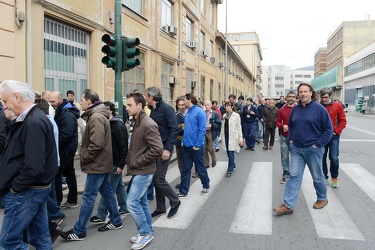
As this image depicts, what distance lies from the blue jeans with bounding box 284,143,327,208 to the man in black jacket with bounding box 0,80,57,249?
11.3ft

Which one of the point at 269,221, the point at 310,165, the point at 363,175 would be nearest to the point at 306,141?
the point at 310,165

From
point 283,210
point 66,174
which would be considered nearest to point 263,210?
point 283,210

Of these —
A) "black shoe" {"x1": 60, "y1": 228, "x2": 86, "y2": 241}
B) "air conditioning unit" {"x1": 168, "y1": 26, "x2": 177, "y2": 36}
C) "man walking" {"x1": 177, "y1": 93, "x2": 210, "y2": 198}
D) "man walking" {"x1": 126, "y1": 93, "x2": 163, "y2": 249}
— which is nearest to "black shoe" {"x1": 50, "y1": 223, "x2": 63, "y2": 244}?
"black shoe" {"x1": 60, "y1": 228, "x2": 86, "y2": 241}

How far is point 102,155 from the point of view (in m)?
4.14

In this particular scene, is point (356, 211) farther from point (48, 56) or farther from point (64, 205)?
point (48, 56)

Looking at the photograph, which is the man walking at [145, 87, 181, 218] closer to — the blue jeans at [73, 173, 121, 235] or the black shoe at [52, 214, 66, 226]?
the blue jeans at [73, 173, 121, 235]

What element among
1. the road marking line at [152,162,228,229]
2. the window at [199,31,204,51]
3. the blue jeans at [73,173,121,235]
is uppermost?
the window at [199,31,204,51]

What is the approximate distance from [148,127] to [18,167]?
152 cm

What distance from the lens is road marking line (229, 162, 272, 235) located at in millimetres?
4504

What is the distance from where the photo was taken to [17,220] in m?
2.96

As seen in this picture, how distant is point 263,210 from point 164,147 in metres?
1.80

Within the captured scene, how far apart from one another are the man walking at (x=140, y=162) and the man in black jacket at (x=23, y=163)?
107 cm

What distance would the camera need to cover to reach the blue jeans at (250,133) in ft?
40.2

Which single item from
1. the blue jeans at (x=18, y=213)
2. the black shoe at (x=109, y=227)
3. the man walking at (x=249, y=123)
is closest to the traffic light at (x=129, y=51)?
the black shoe at (x=109, y=227)
